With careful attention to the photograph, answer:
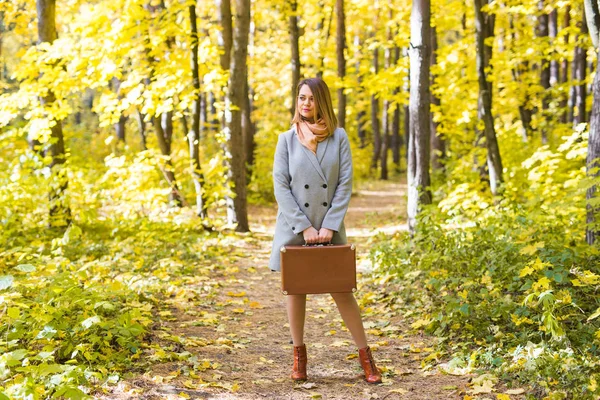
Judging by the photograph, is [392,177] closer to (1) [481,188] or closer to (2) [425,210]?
(1) [481,188]

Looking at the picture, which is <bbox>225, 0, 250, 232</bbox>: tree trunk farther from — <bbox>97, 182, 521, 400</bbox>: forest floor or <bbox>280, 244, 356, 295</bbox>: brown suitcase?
<bbox>280, 244, 356, 295</bbox>: brown suitcase

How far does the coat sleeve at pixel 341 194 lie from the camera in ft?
13.4

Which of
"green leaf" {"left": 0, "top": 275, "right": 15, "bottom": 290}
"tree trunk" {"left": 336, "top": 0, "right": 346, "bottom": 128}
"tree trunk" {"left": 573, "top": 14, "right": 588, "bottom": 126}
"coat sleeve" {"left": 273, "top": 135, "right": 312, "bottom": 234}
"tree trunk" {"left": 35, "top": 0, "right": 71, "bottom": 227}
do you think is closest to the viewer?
"green leaf" {"left": 0, "top": 275, "right": 15, "bottom": 290}

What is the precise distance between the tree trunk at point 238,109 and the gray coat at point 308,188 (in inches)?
262

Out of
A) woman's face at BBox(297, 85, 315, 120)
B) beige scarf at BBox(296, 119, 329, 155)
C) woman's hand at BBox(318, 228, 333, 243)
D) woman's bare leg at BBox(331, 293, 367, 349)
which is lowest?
woman's bare leg at BBox(331, 293, 367, 349)

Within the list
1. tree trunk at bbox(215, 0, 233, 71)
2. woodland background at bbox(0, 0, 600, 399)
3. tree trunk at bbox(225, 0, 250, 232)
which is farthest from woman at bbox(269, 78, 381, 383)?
tree trunk at bbox(215, 0, 233, 71)

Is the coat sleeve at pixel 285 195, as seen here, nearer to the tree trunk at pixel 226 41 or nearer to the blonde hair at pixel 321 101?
the blonde hair at pixel 321 101

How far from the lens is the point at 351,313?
4.24 m

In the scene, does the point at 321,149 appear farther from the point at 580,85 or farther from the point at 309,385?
the point at 580,85

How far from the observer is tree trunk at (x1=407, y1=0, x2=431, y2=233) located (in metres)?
8.31

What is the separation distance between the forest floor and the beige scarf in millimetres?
1737

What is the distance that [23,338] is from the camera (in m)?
4.17

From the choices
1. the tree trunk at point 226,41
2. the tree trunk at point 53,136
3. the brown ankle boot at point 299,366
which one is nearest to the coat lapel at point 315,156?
the brown ankle boot at point 299,366

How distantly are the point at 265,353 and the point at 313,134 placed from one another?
2.04 meters
